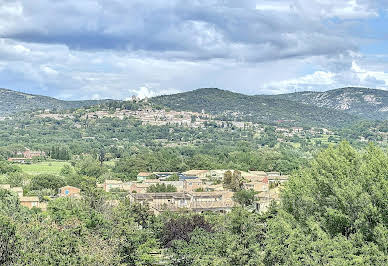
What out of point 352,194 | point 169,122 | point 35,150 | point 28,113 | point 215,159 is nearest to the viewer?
point 352,194

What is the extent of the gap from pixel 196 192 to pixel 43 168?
43.2 metres

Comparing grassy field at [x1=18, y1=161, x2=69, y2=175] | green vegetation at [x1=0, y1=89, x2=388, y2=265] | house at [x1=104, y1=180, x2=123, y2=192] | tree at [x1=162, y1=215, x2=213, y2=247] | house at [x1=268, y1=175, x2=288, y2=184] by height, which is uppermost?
green vegetation at [x1=0, y1=89, x2=388, y2=265]

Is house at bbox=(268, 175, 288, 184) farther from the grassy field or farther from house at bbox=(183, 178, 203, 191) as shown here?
the grassy field

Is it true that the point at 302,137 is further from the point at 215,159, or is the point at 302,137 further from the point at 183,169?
the point at 183,169

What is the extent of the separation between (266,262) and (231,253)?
1393 millimetres

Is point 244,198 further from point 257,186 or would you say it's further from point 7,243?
point 7,243

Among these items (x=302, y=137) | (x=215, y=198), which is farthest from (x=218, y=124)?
(x=215, y=198)

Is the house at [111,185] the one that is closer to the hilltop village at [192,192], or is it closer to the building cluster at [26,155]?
the hilltop village at [192,192]

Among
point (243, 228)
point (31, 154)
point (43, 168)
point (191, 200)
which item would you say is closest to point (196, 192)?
point (191, 200)

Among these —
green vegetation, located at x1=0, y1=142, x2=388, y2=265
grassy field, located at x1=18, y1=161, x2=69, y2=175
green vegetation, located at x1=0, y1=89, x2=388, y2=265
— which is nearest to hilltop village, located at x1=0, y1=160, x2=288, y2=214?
green vegetation, located at x1=0, y1=89, x2=388, y2=265

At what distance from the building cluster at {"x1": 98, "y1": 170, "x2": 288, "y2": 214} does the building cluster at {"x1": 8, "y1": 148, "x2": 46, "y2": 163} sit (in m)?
35.2

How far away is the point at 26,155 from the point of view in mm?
109875

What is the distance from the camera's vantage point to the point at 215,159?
98.1 meters

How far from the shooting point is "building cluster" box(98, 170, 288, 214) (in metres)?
50.3
